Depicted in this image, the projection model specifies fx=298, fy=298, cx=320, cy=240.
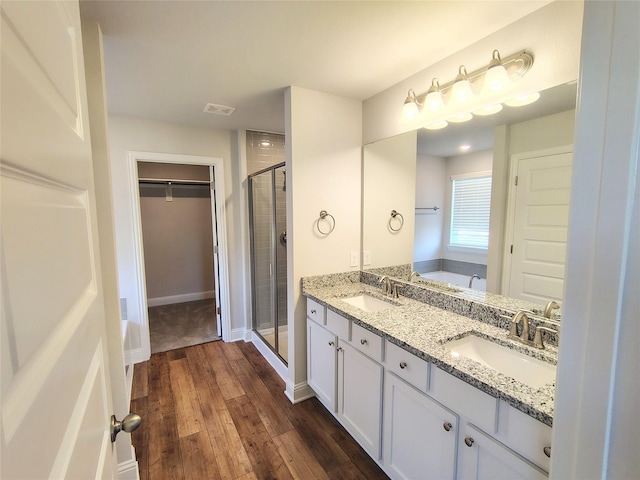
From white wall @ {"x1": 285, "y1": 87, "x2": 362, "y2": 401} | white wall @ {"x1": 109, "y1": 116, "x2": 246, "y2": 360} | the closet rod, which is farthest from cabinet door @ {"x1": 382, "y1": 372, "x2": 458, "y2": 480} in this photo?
the closet rod

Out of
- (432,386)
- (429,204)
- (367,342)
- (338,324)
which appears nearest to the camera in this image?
(432,386)

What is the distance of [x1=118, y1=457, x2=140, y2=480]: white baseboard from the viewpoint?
1.65 m

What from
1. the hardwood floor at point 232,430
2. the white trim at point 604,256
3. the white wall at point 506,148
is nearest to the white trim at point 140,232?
the hardwood floor at point 232,430

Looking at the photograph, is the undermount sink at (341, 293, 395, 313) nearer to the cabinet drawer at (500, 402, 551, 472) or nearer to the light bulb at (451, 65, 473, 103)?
the cabinet drawer at (500, 402, 551, 472)

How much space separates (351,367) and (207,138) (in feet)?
8.75

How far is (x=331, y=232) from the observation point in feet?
7.89

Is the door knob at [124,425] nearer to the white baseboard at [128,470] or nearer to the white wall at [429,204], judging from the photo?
the white baseboard at [128,470]

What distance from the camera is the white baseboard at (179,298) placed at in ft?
15.4

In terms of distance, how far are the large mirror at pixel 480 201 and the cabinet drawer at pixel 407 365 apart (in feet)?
2.28

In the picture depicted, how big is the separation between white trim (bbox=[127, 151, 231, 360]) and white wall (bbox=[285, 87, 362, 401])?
1.27m

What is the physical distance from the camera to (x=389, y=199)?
7.88ft

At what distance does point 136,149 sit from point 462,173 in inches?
112

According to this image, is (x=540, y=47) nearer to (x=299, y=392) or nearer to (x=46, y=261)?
(x=46, y=261)

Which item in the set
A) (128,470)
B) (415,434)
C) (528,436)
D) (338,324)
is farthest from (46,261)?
(128,470)
